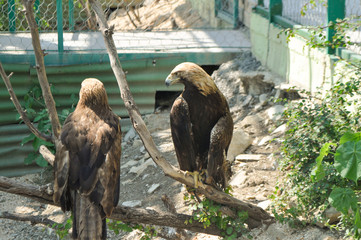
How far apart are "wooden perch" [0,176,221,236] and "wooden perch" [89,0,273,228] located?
304mm

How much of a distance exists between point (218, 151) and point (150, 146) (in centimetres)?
95

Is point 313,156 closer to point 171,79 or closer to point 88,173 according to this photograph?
point 171,79

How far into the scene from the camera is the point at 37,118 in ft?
25.6

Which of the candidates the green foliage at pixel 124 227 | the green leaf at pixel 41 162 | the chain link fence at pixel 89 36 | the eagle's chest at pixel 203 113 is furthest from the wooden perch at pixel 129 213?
the chain link fence at pixel 89 36

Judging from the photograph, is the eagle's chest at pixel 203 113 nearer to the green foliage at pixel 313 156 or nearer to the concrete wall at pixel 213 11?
the green foliage at pixel 313 156

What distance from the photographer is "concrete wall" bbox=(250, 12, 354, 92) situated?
20.2 feet

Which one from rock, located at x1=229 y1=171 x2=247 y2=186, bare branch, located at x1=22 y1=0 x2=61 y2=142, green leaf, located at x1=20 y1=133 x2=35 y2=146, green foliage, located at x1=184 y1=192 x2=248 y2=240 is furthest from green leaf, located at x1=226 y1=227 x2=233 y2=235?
green leaf, located at x1=20 y1=133 x2=35 y2=146

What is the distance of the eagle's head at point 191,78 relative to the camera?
4.84 meters

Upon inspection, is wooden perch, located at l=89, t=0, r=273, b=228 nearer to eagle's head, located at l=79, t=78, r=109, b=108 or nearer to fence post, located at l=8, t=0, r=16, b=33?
eagle's head, located at l=79, t=78, r=109, b=108

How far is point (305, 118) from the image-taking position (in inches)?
201

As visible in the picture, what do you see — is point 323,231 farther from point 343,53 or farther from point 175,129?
point 343,53

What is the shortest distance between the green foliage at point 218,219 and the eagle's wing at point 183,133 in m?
0.40

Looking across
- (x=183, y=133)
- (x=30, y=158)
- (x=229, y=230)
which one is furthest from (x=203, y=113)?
(x=30, y=158)

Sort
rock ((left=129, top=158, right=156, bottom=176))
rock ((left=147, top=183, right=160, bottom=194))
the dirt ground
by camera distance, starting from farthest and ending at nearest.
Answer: rock ((left=129, top=158, right=156, bottom=176)), rock ((left=147, top=183, right=160, bottom=194)), the dirt ground
